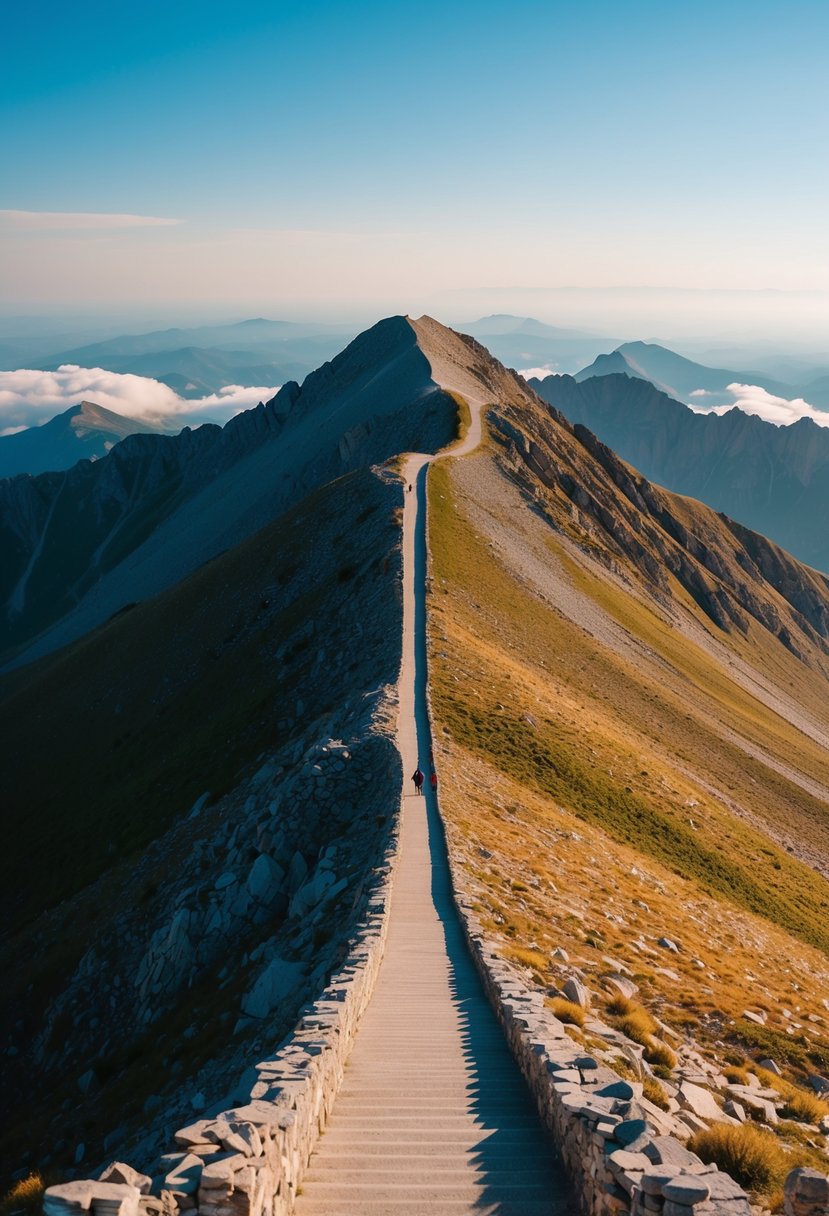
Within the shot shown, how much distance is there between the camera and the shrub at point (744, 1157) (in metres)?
9.49

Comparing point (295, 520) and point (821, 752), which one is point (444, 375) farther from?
point (821, 752)

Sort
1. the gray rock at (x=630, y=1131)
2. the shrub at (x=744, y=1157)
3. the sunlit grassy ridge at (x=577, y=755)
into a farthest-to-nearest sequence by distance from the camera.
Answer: the sunlit grassy ridge at (x=577, y=755), the shrub at (x=744, y=1157), the gray rock at (x=630, y=1131)

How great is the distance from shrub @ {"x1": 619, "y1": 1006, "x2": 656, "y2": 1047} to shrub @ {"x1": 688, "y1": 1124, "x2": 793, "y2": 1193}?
596 cm

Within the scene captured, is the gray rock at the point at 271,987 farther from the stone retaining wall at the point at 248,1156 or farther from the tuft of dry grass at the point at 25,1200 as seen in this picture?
the tuft of dry grass at the point at 25,1200

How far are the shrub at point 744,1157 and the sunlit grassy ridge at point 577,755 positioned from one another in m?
26.1

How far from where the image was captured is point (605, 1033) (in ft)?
50.0

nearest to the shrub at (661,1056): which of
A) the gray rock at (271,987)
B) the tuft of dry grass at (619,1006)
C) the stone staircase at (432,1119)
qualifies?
the tuft of dry grass at (619,1006)

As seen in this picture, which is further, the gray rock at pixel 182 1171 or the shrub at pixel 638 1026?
Result: the shrub at pixel 638 1026

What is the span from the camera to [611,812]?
38312mm

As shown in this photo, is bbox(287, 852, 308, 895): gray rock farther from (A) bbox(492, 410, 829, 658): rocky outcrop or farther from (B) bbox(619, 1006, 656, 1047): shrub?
(A) bbox(492, 410, 829, 658): rocky outcrop

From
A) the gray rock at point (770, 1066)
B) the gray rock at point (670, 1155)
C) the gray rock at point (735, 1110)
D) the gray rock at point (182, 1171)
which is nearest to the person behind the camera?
the gray rock at point (182, 1171)

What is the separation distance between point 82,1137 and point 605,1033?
15.5 meters

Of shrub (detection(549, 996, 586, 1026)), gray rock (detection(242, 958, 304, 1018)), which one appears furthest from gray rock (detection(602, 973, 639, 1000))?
gray rock (detection(242, 958, 304, 1018))

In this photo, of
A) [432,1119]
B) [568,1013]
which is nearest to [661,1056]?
[568,1013]
